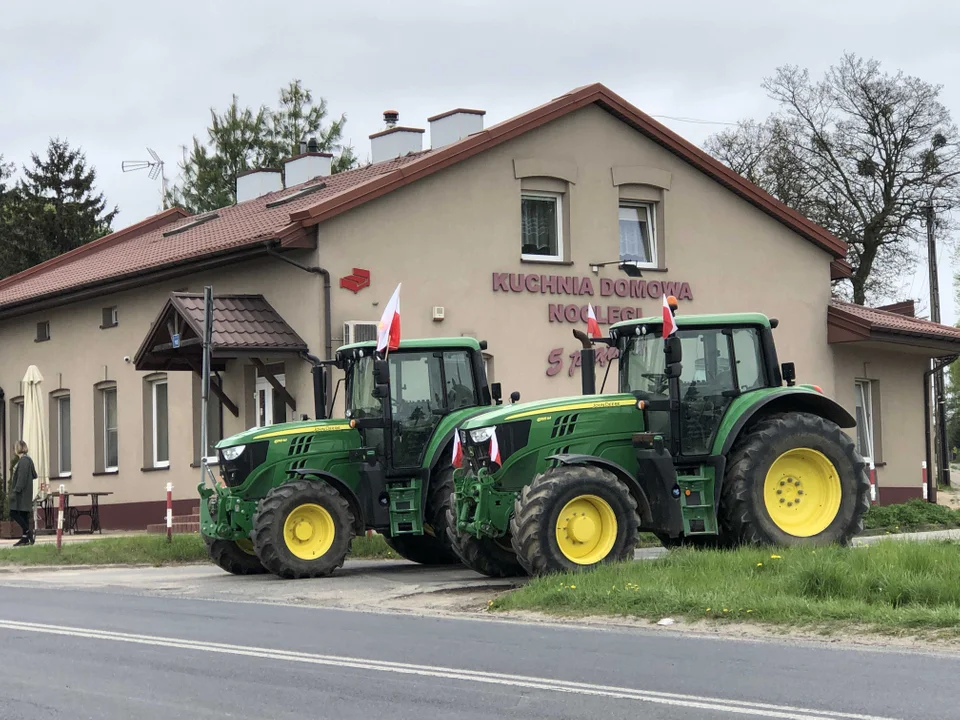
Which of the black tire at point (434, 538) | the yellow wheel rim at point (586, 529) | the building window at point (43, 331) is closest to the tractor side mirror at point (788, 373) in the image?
the yellow wheel rim at point (586, 529)

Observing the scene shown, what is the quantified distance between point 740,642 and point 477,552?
5349 millimetres

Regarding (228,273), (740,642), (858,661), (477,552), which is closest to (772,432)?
(477,552)

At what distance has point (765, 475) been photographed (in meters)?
14.6

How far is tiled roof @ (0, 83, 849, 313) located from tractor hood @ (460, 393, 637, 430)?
359 inches

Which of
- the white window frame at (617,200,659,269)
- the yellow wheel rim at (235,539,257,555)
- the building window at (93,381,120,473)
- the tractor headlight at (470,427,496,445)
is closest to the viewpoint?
the tractor headlight at (470,427,496,445)

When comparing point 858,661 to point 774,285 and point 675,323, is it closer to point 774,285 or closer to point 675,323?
point 675,323

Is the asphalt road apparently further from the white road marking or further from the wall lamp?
the wall lamp

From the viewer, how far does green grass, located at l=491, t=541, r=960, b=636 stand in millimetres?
10922

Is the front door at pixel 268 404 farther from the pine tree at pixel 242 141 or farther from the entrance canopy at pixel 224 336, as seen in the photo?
the pine tree at pixel 242 141

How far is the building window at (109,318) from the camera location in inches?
1136

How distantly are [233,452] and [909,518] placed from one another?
11.6 metres

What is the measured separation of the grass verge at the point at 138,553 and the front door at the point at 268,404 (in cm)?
416

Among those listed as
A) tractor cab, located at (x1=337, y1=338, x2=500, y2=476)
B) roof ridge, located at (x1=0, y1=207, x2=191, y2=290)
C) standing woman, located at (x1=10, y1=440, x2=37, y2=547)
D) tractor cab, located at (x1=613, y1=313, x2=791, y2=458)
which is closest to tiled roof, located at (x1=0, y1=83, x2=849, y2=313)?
roof ridge, located at (x1=0, y1=207, x2=191, y2=290)

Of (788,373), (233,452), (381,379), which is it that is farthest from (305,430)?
(788,373)
